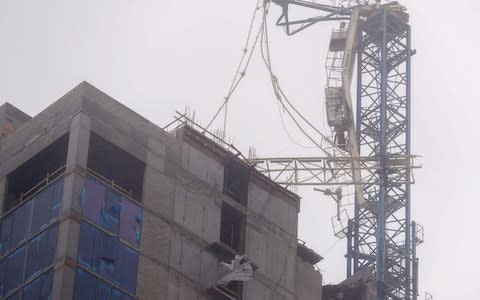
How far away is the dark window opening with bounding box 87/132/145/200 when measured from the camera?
99.1 metres

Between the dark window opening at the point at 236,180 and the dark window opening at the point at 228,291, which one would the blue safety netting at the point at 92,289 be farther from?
the dark window opening at the point at 236,180

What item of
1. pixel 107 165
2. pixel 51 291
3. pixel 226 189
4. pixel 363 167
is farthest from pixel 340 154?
pixel 51 291

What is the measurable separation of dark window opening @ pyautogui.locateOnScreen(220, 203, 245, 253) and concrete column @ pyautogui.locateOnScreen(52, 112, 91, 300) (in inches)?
483

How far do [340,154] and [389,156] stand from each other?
13.6ft

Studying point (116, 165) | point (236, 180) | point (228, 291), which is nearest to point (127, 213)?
point (116, 165)

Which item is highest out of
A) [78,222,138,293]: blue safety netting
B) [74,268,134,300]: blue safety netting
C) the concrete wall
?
the concrete wall

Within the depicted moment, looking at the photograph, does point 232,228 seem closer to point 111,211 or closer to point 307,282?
point 307,282

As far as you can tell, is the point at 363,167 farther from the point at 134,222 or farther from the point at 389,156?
the point at 134,222

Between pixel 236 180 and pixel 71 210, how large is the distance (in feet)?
56.3

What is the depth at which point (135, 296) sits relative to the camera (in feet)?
315

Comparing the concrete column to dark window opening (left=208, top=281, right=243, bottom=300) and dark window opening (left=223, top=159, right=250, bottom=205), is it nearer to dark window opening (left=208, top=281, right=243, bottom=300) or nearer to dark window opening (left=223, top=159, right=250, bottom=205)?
dark window opening (left=208, top=281, right=243, bottom=300)

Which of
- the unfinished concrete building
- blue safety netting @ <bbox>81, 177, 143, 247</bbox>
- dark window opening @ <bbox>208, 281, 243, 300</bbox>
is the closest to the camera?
the unfinished concrete building

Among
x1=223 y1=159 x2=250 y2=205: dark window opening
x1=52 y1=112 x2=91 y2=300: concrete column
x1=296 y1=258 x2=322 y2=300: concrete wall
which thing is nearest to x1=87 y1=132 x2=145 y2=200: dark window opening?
x1=52 y1=112 x2=91 y2=300: concrete column

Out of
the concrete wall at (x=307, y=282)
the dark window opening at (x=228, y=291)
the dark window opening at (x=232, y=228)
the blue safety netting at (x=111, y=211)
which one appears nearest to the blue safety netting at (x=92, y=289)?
the blue safety netting at (x=111, y=211)
